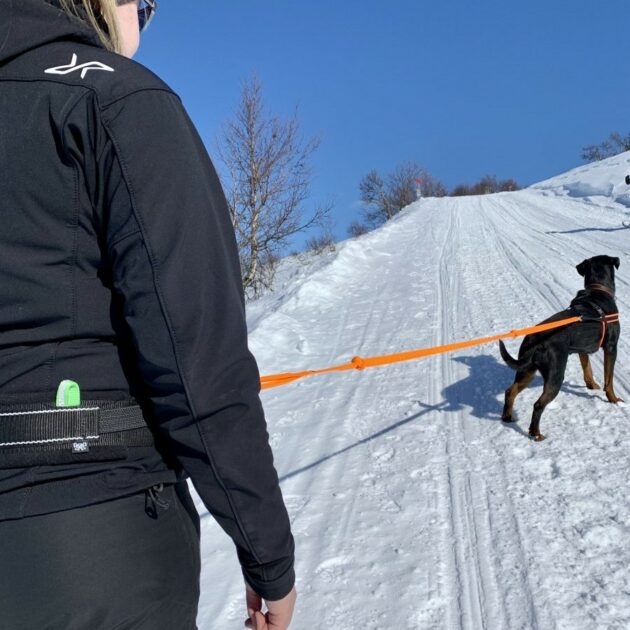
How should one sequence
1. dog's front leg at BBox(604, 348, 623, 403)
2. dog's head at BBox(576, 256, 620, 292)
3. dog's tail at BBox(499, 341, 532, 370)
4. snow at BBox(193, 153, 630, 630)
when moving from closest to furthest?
snow at BBox(193, 153, 630, 630) → dog's tail at BBox(499, 341, 532, 370) → dog's front leg at BBox(604, 348, 623, 403) → dog's head at BBox(576, 256, 620, 292)

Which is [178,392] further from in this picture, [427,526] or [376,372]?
[376,372]

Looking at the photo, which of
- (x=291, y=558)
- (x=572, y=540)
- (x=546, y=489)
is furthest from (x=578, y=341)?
(x=291, y=558)

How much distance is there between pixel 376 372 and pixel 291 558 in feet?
16.3

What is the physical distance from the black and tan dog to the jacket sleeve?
12.1 feet

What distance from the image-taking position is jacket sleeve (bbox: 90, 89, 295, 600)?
1.01 m

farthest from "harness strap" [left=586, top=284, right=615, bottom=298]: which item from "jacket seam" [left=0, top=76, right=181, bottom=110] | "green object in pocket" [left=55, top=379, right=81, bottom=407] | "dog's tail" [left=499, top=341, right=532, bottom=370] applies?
"green object in pocket" [left=55, top=379, right=81, bottom=407]

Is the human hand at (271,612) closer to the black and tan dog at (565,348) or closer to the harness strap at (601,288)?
the black and tan dog at (565,348)

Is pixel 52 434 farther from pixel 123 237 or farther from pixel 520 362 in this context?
pixel 520 362

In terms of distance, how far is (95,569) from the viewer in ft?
3.40

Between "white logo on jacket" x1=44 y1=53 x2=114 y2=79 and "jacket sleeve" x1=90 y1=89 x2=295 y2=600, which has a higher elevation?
"white logo on jacket" x1=44 y1=53 x2=114 y2=79

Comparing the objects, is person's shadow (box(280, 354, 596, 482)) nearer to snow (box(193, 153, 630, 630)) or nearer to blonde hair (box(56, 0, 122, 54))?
snow (box(193, 153, 630, 630))

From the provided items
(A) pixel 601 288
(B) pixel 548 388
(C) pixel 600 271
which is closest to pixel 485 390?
(B) pixel 548 388

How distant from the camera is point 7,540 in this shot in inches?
39.7

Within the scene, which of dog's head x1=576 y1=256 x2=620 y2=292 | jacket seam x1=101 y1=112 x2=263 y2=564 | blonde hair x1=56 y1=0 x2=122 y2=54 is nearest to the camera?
jacket seam x1=101 y1=112 x2=263 y2=564
